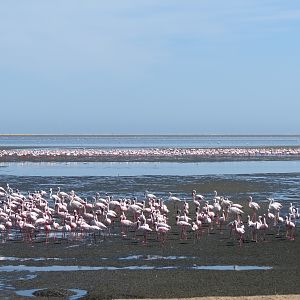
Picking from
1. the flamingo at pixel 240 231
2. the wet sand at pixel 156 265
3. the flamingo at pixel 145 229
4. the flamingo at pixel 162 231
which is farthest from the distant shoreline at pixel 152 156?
the flamingo at pixel 240 231

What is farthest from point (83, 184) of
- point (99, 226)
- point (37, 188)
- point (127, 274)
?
point (127, 274)

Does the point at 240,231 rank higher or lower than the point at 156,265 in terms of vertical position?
higher

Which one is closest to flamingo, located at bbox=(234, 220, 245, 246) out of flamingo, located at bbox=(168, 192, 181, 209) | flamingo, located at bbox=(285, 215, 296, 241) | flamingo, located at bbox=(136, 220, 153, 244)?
flamingo, located at bbox=(285, 215, 296, 241)

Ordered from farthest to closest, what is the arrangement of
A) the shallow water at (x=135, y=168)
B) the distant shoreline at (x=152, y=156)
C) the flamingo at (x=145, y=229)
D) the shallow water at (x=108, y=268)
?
the distant shoreline at (x=152, y=156)
the shallow water at (x=135, y=168)
the flamingo at (x=145, y=229)
the shallow water at (x=108, y=268)

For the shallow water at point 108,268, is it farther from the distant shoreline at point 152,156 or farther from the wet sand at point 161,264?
the distant shoreline at point 152,156

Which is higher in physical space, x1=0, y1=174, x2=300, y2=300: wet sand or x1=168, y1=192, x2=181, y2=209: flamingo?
x1=168, y1=192, x2=181, y2=209: flamingo

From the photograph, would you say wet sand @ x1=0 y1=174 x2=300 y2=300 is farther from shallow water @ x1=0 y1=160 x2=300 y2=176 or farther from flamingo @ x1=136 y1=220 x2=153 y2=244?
shallow water @ x1=0 y1=160 x2=300 y2=176

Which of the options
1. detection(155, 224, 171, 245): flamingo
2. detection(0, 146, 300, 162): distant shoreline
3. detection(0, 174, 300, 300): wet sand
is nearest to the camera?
detection(0, 174, 300, 300): wet sand

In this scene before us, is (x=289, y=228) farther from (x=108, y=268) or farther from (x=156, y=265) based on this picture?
(x=108, y=268)

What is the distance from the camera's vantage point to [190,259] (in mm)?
19547

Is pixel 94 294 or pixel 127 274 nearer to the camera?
pixel 94 294

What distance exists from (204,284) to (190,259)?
313 cm

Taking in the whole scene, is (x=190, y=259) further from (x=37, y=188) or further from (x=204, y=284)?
(x=37, y=188)

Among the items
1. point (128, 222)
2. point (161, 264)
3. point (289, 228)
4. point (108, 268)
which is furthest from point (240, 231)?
point (108, 268)
